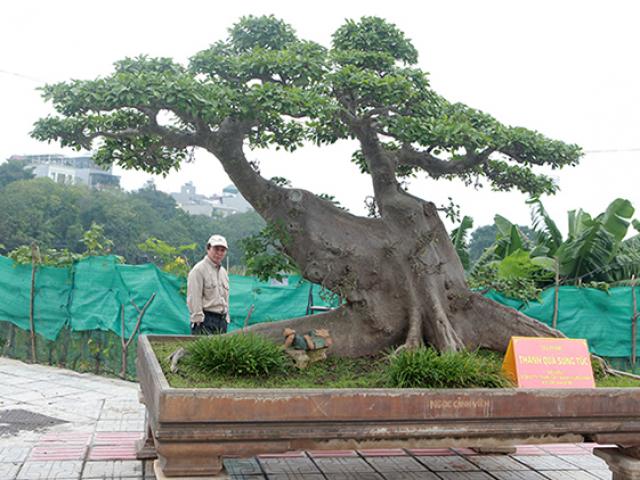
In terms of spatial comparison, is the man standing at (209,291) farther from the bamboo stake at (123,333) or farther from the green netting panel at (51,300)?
the green netting panel at (51,300)

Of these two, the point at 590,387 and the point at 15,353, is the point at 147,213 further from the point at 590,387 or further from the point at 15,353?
the point at 590,387

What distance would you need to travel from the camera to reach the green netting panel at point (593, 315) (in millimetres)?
8484

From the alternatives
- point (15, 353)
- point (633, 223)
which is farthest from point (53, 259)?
point (633, 223)

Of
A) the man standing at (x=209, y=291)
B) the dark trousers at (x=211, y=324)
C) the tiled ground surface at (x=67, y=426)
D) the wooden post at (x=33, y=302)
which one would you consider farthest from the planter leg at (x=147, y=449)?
the wooden post at (x=33, y=302)

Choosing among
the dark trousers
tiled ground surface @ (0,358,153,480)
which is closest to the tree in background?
tiled ground surface @ (0,358,153,480)

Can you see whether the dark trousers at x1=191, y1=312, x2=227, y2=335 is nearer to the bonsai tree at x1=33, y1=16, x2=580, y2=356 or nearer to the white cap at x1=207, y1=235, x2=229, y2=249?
the white cap at x1=207, y1=235, x2=229, y2=249

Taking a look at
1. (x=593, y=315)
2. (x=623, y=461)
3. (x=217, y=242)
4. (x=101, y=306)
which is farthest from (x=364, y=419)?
(x=101, y=306)

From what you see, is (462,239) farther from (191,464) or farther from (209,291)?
(191,464)

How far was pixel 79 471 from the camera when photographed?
4508 mm

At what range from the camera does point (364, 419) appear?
3703mm

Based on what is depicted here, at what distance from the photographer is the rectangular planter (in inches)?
137

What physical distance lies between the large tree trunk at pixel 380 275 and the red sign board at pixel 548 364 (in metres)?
0.68

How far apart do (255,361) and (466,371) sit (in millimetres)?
1275

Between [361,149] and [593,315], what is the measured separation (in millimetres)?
4399
